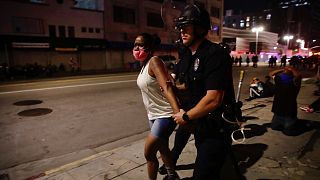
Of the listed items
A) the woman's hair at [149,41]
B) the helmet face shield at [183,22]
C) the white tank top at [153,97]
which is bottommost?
the white tank top at [153,97]

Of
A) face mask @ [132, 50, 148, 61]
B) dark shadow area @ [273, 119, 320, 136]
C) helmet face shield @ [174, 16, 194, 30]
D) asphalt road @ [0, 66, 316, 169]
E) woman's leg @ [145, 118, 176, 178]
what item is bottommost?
asphalt road @ [0, 66, 316, 169]

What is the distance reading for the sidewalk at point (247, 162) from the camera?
370 cm

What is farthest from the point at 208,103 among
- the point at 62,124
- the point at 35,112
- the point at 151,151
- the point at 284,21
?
the point at 284,21

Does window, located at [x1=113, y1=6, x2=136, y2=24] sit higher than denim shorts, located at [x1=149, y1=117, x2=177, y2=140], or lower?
higher

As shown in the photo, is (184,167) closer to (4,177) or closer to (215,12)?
(4,177)

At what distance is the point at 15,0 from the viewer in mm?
24219

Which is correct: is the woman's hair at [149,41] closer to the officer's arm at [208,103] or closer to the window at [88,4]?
the officer's arm at [208,103]

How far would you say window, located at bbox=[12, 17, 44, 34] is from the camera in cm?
2458

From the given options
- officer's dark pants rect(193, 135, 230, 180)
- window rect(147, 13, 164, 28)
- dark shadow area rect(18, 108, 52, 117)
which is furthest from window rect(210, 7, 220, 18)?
officer's dark pants rect(193, 135, 230, 180)

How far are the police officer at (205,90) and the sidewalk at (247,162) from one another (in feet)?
4.99

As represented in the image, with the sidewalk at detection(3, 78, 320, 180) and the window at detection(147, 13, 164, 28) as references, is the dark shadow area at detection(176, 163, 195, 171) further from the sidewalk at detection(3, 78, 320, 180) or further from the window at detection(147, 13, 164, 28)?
the window at detection(147, 13, 164, 28)

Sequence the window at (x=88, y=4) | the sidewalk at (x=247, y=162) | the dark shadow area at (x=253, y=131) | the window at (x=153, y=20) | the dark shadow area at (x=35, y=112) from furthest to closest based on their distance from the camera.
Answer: the window at (x=153, y=20), the window at (x=88, y=4), the dark shadow area at (x=35, y=112), the dark shadow area at (x=253, y=131), the sidewalk at (x=247, y=162)

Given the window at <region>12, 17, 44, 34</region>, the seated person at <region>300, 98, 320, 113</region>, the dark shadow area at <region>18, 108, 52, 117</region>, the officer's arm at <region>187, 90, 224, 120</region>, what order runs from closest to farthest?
1. the officer's arm at <region>187, 90, 224, 120</region>
2. the seated person at <region>300, 98, 320, 113</region>
3. the dark shadow area at <region>18, 108, 52, 117</region>
4. the window at <region>12, 17, 44, 34</region>

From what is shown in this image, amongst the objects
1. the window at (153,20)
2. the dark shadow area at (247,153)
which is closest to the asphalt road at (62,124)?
the dark shadow area at (247,153)
